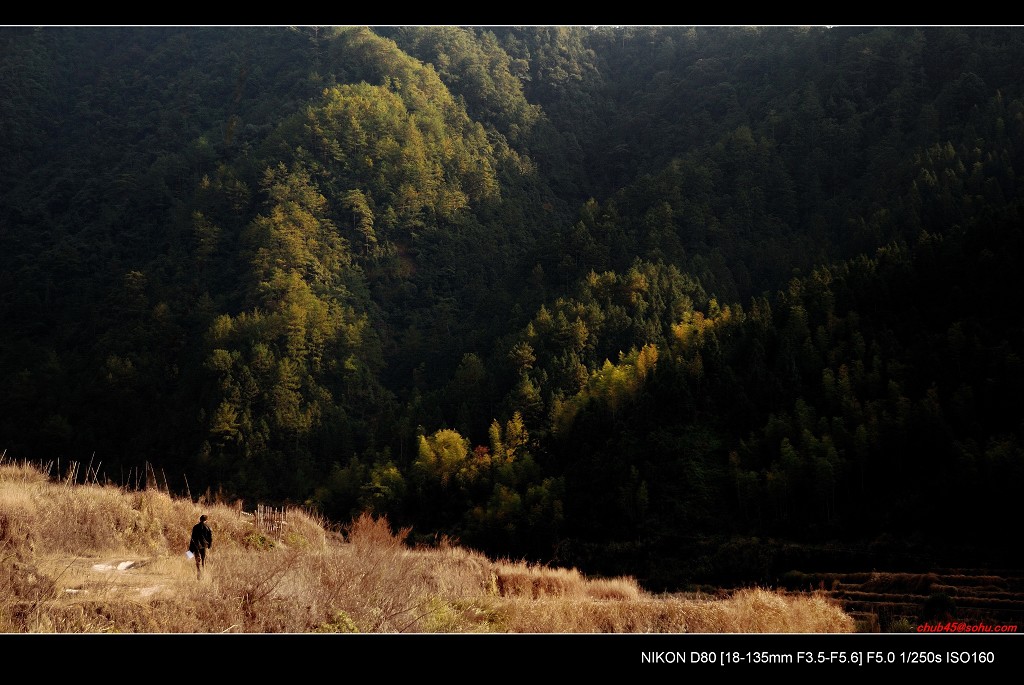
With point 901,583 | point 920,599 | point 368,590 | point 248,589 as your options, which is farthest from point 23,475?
point 901,583

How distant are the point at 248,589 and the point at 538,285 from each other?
84977 mm

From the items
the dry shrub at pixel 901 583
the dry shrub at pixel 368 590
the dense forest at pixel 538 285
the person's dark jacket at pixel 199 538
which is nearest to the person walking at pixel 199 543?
the person's dark jacket at pixel 199 538

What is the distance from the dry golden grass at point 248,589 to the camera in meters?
11.6

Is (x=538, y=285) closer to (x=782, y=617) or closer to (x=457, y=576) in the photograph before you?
(x=457, y=576)

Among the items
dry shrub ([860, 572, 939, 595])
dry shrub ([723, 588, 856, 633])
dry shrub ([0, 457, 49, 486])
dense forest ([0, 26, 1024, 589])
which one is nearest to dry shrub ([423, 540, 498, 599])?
dry shrub ([723, 588, 856, 633])

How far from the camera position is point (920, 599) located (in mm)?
24453

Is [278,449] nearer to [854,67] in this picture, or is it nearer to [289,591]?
[289,591]

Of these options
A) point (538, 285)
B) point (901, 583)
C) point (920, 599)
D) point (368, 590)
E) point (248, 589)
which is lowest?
point (901, 583)

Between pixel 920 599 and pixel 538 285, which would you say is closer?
pixel 920 599

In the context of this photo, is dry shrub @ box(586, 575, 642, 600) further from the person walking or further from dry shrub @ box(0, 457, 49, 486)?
dry shrub @ box(0, 457, 49, 486)

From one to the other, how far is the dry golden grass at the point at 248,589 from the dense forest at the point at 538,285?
26.9 metres

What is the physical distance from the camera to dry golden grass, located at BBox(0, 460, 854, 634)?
11617mm

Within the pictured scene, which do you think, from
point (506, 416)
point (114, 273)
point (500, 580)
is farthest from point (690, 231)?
point (500, 580)

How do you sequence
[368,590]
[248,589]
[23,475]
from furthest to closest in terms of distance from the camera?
[23,475]
[368,590]
[248,589]
